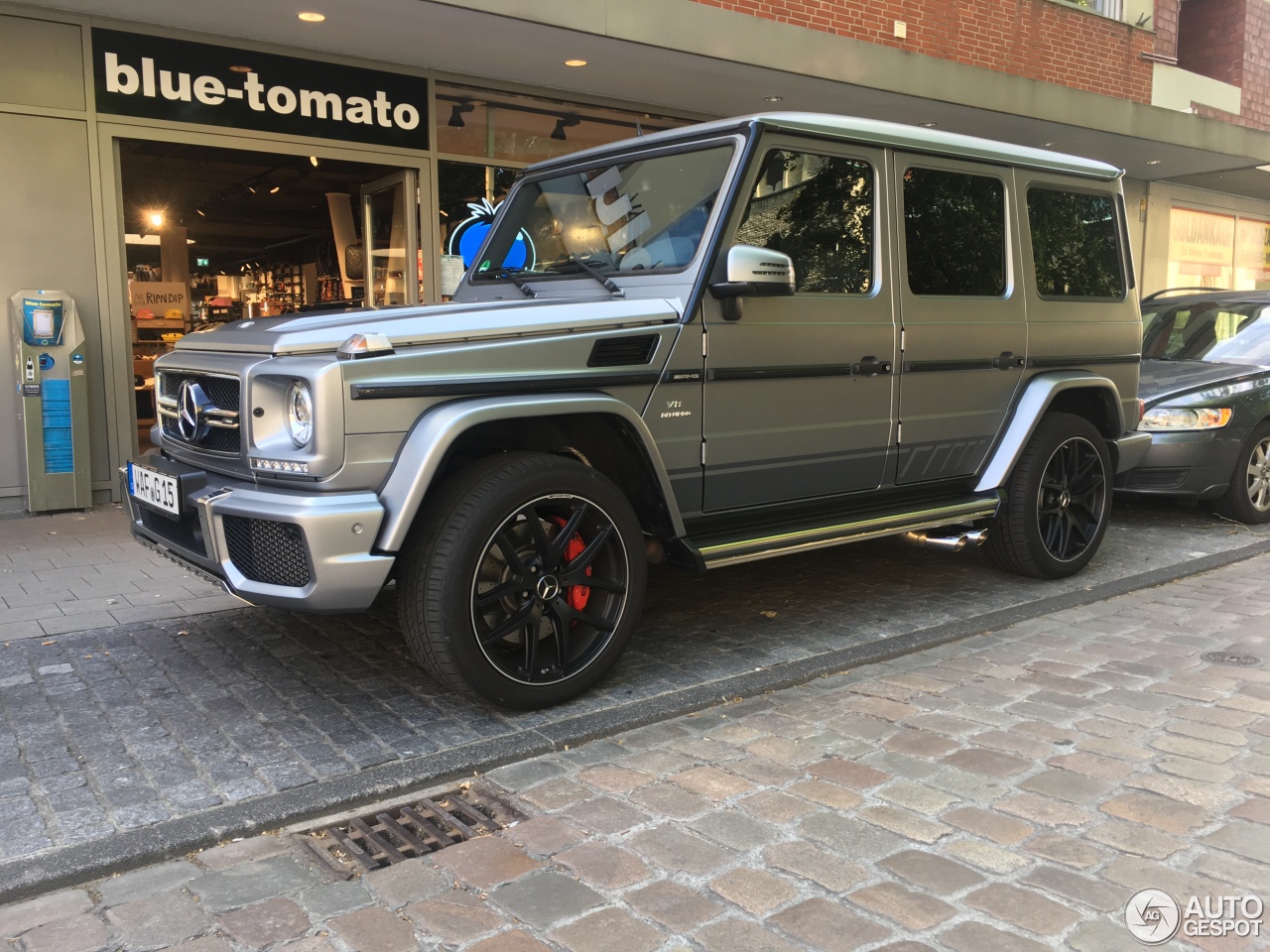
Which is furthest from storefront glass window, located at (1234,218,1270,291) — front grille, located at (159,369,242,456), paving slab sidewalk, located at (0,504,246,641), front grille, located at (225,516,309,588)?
front grille, located at (225,516,309,588)

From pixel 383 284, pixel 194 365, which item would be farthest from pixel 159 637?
pixel 383 284

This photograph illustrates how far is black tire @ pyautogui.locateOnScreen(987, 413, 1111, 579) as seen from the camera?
533cm

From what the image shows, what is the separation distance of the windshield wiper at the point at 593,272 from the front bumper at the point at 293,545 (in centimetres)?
143

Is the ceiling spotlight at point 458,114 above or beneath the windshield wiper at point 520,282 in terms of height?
above

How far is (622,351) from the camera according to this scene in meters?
3.80

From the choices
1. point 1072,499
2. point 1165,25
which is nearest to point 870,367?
point 1072,499

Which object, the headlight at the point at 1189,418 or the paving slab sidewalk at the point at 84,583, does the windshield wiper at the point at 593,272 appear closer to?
the paving slab sidewalk at the point at 84,583

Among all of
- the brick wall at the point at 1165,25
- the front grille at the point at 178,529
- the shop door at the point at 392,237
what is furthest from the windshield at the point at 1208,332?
the brick wall at the point at 1165,25

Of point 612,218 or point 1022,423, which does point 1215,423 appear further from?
point 612,218

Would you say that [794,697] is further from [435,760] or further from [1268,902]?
[1268,902]

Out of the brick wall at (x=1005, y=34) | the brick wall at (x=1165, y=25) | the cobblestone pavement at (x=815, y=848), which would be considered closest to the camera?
the cobblestone pavement at (x=815, y=848)

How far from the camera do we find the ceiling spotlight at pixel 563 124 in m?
10.0

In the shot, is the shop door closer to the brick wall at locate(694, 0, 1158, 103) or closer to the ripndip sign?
the ripndip sign

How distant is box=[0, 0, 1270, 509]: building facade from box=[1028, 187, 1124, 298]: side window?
12.9ft
